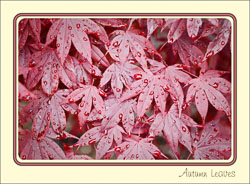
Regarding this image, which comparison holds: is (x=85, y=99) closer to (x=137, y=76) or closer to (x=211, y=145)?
(x=137, y=76)

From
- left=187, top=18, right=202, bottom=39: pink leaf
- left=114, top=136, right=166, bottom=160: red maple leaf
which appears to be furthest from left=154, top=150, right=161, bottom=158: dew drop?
left=187, top=18, right=202, bottom=39: pink leaf

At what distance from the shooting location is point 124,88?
45.4 inches

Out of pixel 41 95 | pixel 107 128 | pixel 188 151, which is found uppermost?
pixel 41 95

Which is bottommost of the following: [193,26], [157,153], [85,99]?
[157,153]

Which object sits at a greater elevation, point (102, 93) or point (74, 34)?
point (74, 34)

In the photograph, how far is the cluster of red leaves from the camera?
1137mm

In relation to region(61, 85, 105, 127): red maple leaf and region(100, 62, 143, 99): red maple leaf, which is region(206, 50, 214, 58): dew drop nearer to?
region(100, 62, 143, 99): red maple leaf

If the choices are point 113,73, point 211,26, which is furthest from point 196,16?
point 113,73

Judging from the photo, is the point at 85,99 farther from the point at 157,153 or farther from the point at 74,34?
the point at 157,153

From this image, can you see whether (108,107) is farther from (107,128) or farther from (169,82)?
(169,82)

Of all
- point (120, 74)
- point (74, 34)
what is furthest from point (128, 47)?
point (74, 34)

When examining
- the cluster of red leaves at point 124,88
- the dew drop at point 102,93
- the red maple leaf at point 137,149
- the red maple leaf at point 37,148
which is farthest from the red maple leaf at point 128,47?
the red maple leaf at point 37,148
